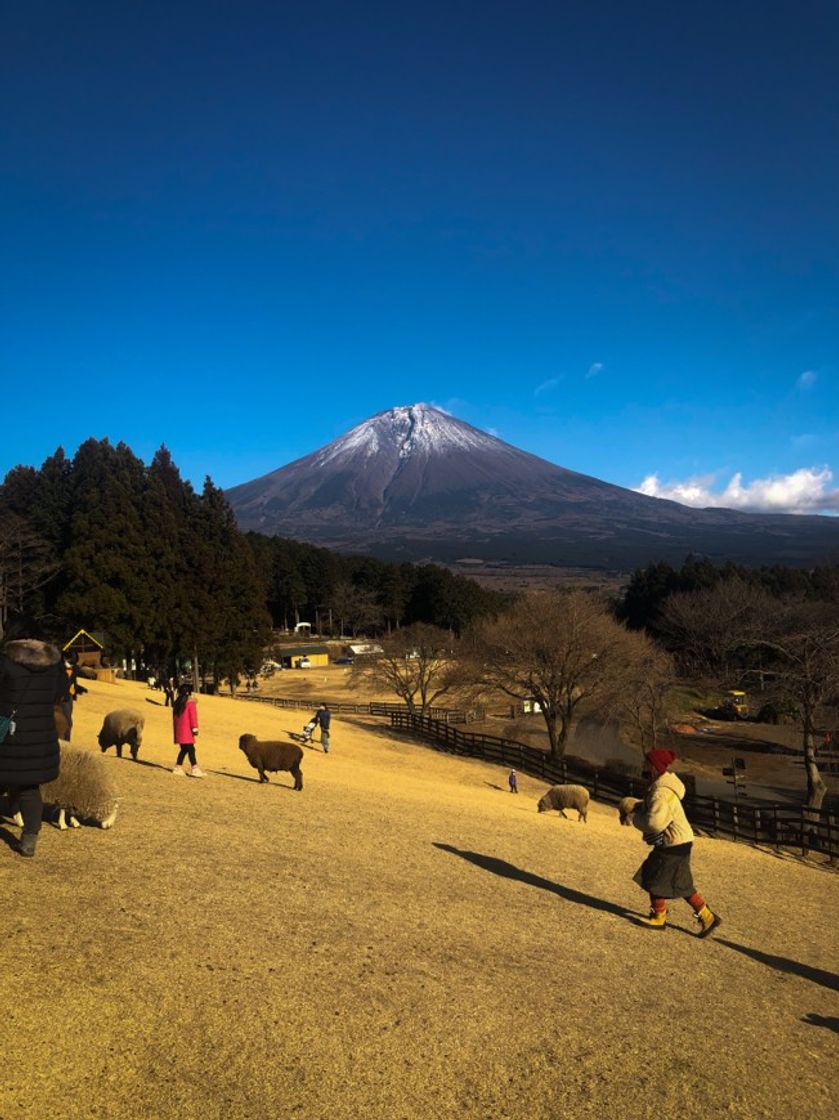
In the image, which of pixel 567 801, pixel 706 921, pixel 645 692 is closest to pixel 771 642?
pixel 645 692

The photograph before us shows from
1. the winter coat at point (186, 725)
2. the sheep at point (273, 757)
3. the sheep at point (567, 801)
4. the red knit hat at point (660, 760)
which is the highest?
the red knit hat at point (660, 760)

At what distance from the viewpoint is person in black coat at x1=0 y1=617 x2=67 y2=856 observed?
5.40 metres

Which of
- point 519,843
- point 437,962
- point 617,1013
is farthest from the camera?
point 519,843

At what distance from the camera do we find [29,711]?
5.50 meters

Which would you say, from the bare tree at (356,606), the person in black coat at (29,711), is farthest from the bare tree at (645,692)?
the bare tree at (356,606)

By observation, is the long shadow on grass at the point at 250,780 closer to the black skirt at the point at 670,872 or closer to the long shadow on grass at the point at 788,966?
the black skirt at the point at 670,872

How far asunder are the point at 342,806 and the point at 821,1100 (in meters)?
8.21

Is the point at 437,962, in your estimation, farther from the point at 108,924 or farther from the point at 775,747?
the point at 775,747

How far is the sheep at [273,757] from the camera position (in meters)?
12.5

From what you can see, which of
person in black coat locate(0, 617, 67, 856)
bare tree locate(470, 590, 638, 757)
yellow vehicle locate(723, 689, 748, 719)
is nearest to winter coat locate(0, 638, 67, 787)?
person in black coat locate(0, 617, 67, 856)

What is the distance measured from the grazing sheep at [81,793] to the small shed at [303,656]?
60380mm

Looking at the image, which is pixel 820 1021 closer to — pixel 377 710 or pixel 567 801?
pixel 567 801

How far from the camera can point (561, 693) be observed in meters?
28.1

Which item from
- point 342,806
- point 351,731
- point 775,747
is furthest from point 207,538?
point 342,806
